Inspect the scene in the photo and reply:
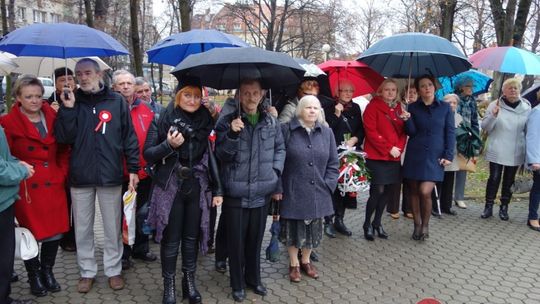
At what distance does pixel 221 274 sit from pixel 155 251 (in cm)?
105

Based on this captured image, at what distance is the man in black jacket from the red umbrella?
2621 millimetres

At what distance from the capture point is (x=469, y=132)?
20.7 feet

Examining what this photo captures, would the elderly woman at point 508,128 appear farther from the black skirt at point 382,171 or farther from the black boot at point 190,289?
the black boot at point 190,289

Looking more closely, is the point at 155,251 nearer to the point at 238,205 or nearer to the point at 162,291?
the point at 162,291

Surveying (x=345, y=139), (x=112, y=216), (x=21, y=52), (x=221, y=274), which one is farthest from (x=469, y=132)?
(x=21, y=52)

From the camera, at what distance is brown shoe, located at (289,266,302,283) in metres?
4.27

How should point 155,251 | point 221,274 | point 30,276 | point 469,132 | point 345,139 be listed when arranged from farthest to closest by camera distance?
1. point 469,132
2. point 345,139
3. point 155,251
4. point 221,274
5. point 30,276

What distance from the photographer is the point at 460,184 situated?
280 inches

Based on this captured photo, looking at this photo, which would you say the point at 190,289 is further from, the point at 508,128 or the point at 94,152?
the point at 508,128

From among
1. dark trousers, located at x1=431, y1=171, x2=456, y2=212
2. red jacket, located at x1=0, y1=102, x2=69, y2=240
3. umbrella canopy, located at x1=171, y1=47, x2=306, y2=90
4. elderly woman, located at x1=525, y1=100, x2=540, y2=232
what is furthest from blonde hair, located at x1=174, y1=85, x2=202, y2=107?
elderly woman, located at x1=525, y1=100, x2=540, y2=232

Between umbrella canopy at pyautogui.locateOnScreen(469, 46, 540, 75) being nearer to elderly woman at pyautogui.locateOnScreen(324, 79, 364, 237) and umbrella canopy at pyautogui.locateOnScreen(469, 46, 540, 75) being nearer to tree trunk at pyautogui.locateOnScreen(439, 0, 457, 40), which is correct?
elderly woman at pyautogui.locateOnScreen(324, 79, 364, 237)

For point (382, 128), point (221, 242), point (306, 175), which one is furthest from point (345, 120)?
point (221, 242)

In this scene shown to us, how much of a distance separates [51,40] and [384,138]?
3594 millimetres

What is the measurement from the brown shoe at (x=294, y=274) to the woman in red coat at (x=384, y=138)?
59.9 inches
